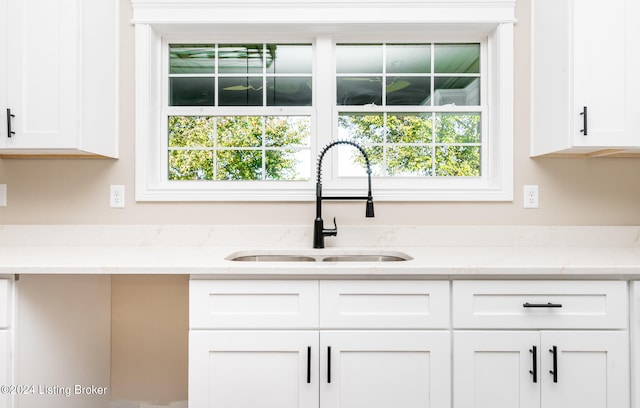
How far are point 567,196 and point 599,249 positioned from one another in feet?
1.01

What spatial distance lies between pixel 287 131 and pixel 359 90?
1.52 ft

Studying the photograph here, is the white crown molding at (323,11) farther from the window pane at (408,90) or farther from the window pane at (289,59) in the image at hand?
the window pane at (408,90)

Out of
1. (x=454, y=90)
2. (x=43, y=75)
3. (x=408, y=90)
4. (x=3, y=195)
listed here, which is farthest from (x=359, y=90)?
(x=3, y=195)

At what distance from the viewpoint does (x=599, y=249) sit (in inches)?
73.9

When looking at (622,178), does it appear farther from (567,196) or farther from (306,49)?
(306,49)

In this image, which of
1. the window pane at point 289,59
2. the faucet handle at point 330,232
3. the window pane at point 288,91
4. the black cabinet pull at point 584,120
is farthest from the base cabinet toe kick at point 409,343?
the window pane at point 289,59

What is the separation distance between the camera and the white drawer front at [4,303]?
139 cm

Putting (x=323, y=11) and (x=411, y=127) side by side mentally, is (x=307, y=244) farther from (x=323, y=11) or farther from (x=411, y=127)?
(x=323, y=11)

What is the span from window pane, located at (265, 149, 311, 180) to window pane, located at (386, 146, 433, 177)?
0.47m

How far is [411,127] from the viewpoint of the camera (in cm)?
219

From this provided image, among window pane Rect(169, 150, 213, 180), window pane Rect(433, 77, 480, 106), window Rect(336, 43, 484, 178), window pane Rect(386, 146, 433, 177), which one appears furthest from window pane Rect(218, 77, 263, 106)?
window pane Rect(433, 77, 480, 106)

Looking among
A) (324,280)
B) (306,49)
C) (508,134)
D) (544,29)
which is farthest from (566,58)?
(324,280)

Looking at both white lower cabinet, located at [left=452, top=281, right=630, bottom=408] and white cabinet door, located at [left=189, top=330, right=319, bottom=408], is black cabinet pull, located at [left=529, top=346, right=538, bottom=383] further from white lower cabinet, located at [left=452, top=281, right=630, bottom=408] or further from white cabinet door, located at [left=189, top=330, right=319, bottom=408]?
white cabinet door, located at [left=189, top=330, right=319, bottom=408]

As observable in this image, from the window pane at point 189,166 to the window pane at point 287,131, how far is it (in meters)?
0.37
